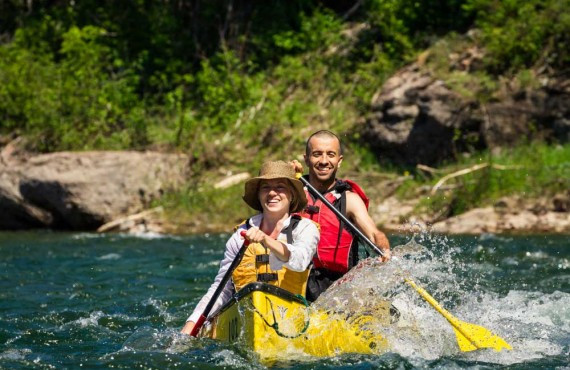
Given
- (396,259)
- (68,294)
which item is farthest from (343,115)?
(396,259)

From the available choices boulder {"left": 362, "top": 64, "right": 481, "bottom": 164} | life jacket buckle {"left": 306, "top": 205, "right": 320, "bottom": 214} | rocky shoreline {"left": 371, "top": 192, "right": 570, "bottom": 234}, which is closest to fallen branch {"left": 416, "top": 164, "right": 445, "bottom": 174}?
boulder {"left": 362, "top": 64, "right": 481, "bottom": 164}

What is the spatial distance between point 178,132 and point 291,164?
438 inches

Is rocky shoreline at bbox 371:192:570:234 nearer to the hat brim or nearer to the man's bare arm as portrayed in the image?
the man's bare arm

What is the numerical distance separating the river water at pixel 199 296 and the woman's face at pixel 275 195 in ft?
2.18

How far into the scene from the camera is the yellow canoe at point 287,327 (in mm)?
5609

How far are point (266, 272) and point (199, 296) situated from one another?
11.3ft

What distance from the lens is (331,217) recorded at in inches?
257

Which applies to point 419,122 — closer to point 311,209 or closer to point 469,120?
point 469,120

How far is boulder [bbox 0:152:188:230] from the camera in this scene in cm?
1550

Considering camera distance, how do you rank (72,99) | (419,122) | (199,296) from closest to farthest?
(199,296) → (419,122) → (72,99)

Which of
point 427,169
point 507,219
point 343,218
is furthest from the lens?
point 427,169

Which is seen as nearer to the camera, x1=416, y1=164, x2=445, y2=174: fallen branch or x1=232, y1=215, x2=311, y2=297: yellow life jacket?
x1=232, y1=215, x2=311, y2=297: yellow life jacket

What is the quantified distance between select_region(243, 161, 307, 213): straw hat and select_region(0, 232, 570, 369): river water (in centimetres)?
63

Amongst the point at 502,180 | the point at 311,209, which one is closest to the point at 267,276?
the point at 311,209
